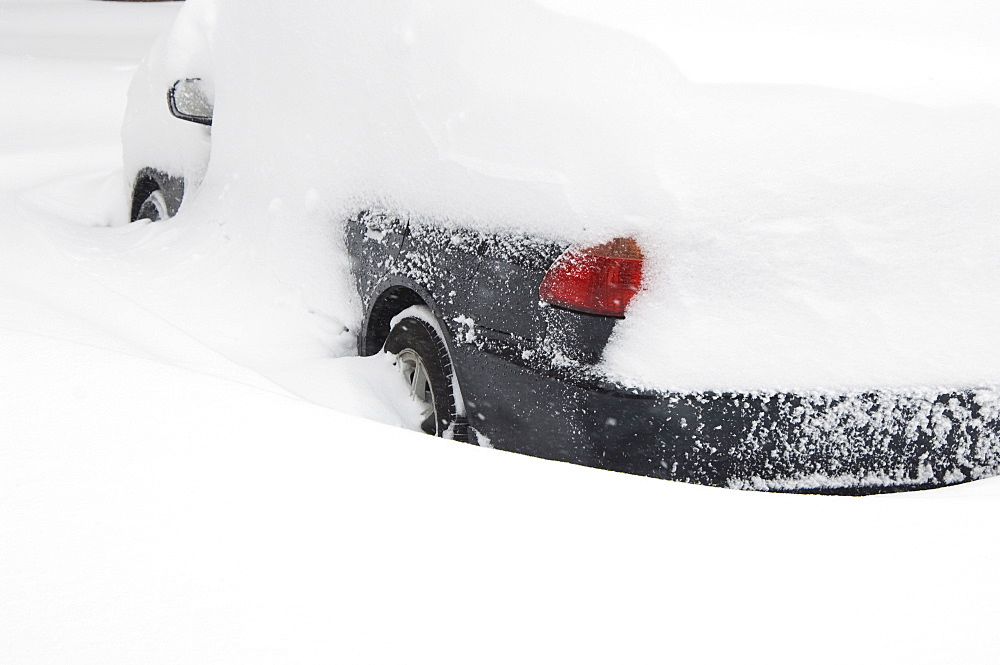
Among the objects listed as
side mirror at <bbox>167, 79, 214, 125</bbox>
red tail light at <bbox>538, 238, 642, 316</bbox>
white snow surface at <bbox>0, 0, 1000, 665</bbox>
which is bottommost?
side mirror at <bbox>167, 79, 214, 125</bbox>

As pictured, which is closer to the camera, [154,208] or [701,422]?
[701,422]

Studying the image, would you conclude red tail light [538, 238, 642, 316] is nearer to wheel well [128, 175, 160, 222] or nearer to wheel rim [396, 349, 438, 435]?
wheel rim [396, 349, 438, 435]

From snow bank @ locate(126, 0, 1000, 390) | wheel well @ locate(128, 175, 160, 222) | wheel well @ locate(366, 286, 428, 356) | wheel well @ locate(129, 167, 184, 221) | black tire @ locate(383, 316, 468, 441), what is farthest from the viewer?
wheel well @ locate(128, 175, 160, 222)

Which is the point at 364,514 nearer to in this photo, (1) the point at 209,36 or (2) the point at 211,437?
(2) the point at 211,437

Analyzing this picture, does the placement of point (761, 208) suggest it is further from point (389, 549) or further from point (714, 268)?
point (389, 549)

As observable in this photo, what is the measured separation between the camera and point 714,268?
6.53 feet

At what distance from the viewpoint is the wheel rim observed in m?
2.69

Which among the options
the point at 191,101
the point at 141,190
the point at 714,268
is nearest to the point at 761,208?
the point at 714,268

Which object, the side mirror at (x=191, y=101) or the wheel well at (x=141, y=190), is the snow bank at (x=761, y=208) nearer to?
the side mirror at (x=191, y=101)

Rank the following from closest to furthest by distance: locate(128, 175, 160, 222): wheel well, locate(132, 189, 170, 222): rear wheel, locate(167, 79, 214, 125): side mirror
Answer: locate(167, 79, 214, 125): side mirror, locate(132, 189, 170, 222): rear wheel, locate(128, 175, 160, 222): wheel well

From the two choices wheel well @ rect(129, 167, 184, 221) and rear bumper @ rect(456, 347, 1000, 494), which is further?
wheel well @ rect(129, 167, 184, 221)

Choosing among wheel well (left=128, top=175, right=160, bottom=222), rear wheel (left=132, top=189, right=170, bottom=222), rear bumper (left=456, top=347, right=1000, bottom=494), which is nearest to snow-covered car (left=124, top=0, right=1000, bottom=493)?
rear bumper (left=456, top=347, right=1000, bottom=494)

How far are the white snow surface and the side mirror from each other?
90.1 inches

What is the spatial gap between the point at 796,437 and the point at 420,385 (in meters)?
1.14
